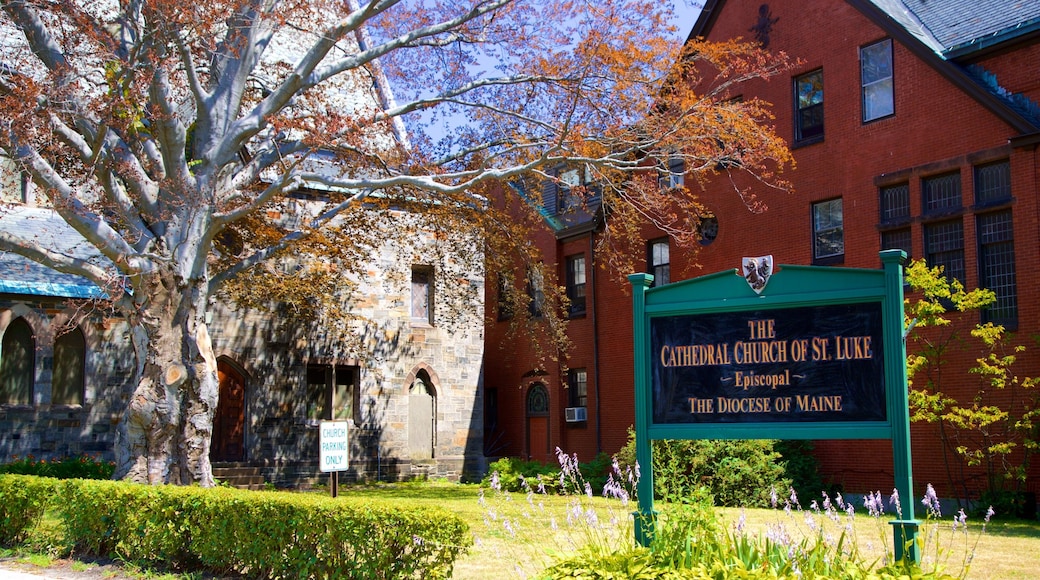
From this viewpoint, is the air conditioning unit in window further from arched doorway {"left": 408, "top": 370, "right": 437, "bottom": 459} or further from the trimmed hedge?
the trimmed hedge

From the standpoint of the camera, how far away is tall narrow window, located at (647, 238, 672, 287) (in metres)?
25.2

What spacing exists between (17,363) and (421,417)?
10.7 m

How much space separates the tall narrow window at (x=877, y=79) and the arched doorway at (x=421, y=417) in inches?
561

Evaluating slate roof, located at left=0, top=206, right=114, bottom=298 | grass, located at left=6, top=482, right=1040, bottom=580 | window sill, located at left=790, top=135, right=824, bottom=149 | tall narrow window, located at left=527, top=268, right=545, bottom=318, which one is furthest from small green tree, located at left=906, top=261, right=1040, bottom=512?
slate roof, located at left=0, top=206, right=114, bottom=298

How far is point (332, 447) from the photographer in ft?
42.0

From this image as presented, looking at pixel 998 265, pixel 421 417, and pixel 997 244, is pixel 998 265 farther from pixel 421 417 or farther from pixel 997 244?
pixel 421 417

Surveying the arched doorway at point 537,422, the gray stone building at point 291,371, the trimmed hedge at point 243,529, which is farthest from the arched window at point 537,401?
the trimmed hedge at point 243,529

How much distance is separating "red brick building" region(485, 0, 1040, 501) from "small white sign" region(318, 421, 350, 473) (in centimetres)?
1146

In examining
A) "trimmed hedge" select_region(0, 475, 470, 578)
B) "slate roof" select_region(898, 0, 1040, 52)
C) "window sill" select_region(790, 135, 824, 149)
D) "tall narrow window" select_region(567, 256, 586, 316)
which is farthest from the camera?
"tall narrow window" select_region(567, 256, 586, 316)

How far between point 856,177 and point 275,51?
1660 cm

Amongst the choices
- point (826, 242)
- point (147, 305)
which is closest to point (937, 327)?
point (826, 242)

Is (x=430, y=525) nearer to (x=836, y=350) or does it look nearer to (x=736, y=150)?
(x=836, y=350)

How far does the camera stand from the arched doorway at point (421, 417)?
28.3m

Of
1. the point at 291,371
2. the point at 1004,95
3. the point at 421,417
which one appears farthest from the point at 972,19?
the point at 291,371
